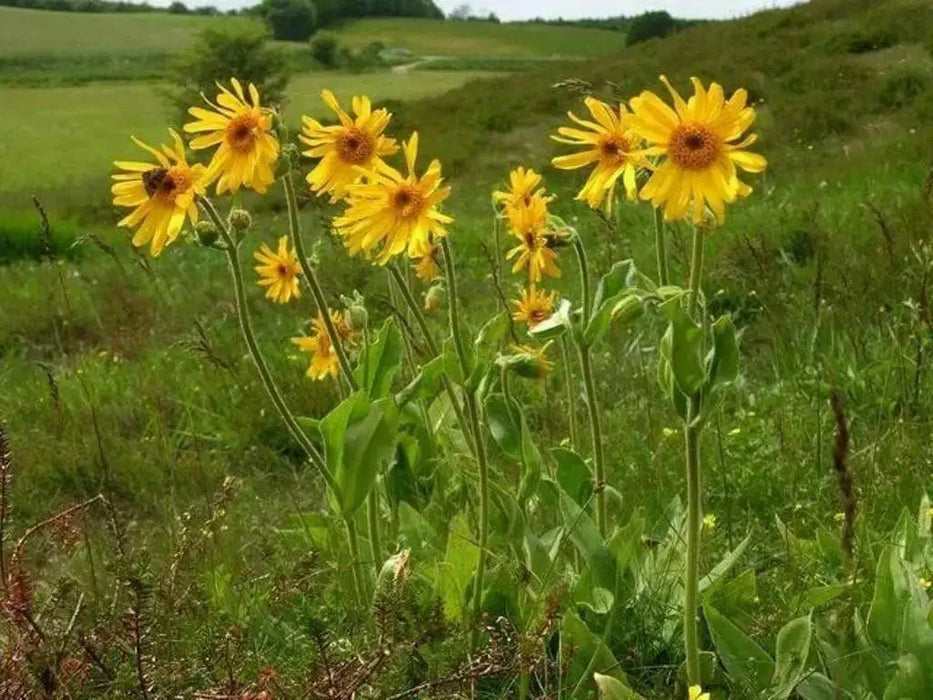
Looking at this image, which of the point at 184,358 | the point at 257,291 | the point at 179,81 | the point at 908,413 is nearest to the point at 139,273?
the point at 257,291

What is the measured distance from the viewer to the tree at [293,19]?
59681 millimetres

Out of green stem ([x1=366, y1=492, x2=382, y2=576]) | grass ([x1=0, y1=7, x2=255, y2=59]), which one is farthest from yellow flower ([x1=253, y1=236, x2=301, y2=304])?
grass ([x1=0, y1=7, x2=255, y2=59])

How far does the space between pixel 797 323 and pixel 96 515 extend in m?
2.46

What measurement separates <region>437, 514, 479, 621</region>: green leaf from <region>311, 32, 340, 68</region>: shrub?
166 ft

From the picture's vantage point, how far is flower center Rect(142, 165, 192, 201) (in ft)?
6.17

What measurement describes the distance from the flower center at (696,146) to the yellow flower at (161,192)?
810 mm

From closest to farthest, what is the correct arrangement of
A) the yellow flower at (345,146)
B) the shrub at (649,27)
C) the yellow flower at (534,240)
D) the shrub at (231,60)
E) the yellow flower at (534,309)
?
the yellow flower at (345,146), the yellow flower at (534,240), the yellow flower at (534,309), the shrub at (231,60), the shrub at (649,27)

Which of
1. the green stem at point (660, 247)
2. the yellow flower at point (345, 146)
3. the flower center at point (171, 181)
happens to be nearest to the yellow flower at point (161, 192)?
the flower center at point (171, 181)

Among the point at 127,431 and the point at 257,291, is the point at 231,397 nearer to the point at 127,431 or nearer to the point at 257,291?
the point at 127,431

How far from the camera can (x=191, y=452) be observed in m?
4.02

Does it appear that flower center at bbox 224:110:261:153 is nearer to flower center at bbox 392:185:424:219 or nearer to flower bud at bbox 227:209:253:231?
flower bud at bbox 227:209:253:231

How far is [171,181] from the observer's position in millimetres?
1889

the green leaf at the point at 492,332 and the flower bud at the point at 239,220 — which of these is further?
the green leaf at the point at 492,332

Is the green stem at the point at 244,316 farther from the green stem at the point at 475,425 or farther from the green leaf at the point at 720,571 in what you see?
the green leaf at the point at 720,571
